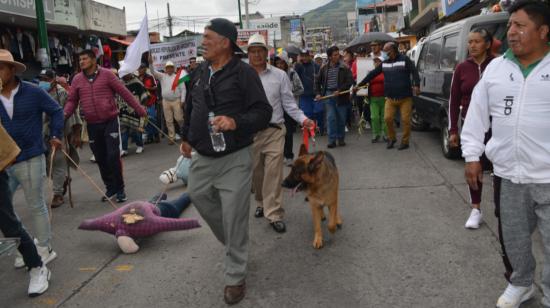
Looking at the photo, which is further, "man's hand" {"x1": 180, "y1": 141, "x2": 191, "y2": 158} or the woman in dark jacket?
the woman in dark jacket

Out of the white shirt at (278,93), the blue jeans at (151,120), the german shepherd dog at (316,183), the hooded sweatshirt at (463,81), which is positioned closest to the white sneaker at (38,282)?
the german shepherd dog at (316,183)

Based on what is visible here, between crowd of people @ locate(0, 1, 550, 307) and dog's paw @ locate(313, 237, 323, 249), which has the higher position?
crowd of people @ locate(0, 1, 550, 307)

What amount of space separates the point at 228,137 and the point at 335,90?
682 centimetres

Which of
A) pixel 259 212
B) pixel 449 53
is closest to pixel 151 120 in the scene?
pixel 259 212

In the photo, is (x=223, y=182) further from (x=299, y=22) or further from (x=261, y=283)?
(x=299, y=22)

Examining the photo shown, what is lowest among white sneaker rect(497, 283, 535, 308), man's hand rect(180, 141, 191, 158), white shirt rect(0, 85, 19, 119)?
white sneaker rect(497, 283, 535, 308)

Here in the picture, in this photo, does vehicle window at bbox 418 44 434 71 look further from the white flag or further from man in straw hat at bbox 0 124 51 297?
Result: man in straw hat at bbox 0 124 51 297

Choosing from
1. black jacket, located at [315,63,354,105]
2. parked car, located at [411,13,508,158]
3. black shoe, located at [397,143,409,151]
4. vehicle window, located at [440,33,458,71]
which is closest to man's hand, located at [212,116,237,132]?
parked car, located at [411,13,508,158]

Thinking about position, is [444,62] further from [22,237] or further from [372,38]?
[22,237]

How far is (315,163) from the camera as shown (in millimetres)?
4371

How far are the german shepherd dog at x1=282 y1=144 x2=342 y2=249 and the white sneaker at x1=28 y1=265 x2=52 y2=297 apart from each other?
7.18 ft

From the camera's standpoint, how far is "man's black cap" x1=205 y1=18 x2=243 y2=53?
11.4 feet

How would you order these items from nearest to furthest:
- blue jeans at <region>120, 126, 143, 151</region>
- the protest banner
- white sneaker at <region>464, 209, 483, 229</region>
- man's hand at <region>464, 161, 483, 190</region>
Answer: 1. man's hand at <region>464, 161, 483, 190</region>
2. white sneaker at <region>464, 209, 483, 229</region>
3. blue jeans at <region>120, 126, 143, 151</region>
4. the protest banner

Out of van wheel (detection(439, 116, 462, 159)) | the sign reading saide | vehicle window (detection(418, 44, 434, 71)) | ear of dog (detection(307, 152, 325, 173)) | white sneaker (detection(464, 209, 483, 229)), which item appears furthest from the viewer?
the sign reading saide
